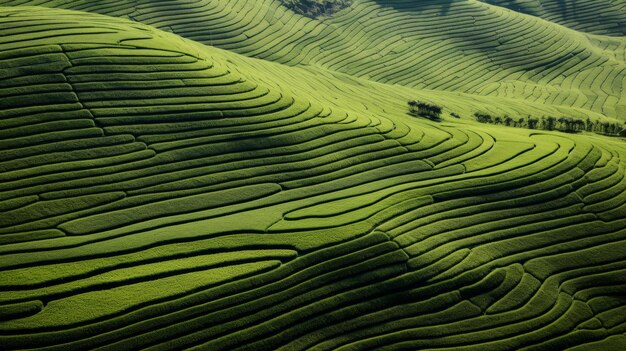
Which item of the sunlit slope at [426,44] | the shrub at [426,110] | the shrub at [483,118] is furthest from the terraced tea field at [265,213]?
the sunlit slope at [426,44]

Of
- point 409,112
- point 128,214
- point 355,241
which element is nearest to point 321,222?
point 355,241

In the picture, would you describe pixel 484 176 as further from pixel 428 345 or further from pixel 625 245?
pixel 428 345

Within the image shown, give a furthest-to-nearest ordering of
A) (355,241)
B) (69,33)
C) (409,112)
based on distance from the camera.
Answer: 1. (409,112)
2. (69,33)
3. (355,241)

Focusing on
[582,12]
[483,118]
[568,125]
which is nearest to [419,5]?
[582,12]

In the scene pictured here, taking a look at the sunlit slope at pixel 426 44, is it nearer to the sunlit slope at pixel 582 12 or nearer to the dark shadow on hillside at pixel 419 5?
the dark shadow on hillside at pixel 419 5

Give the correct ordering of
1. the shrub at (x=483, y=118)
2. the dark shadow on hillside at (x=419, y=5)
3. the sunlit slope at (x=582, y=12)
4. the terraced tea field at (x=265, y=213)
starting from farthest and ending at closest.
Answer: the sunlit slope at (x=582, y=12) < the dark shadow on hillside at (x=419, y=5) < the shrub at (x=483, y=118) < the terraced tea field at (x=265, y=213)

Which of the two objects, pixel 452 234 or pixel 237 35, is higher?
pixel 237 35

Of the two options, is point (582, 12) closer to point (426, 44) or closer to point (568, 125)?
point (426, 44)
